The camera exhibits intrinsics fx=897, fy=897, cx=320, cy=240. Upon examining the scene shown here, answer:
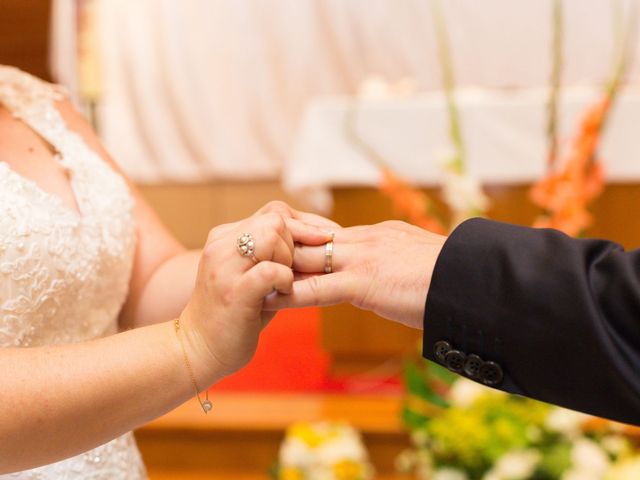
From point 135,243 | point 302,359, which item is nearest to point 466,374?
point 135,243

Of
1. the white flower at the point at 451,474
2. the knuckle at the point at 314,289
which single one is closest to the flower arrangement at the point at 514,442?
the white flower at the point at 451,474

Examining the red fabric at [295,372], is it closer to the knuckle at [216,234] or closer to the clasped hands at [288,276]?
the clasped hands at [288,276]

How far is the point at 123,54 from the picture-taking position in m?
6.47

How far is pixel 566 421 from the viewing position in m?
1.86

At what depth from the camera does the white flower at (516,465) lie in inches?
71.8

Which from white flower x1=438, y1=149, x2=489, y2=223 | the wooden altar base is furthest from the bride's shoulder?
the wooden altar base

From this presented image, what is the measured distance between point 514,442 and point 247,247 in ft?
3.21

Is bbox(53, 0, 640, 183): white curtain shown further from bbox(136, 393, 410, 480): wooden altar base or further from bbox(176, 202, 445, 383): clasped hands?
bbox(176, 202, 445, 383): clasped hands

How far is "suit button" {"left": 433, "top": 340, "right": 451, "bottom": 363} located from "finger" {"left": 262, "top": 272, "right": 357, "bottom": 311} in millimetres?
135

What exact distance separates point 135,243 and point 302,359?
8.56ft

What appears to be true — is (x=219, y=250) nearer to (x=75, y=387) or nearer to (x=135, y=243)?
(x=75, y=387)

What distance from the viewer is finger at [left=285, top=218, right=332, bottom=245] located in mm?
1275

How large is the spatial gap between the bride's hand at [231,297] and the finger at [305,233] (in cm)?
9

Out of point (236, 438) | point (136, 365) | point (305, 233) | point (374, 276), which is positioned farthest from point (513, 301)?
point (236, 438)
